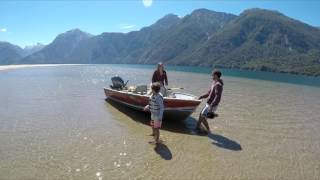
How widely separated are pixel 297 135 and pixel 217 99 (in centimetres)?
383

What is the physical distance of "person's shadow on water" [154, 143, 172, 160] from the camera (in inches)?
351

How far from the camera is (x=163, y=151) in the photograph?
9359 millimetres

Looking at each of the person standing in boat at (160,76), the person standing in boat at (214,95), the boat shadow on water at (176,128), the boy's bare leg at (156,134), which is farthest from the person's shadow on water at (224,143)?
the person standing in boat at (160,76)

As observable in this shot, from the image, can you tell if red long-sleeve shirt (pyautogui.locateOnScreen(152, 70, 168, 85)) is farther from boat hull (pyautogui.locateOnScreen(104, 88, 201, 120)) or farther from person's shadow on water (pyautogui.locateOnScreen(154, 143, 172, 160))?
person's shadow on water (pyautogui.locateOnScreen(154, 143, 172, 160))

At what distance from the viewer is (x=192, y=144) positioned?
1028cm

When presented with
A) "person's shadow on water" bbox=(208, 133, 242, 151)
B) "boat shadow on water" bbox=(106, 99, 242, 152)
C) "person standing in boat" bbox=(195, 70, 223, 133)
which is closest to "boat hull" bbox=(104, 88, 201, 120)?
"boat shadow on water" bbox=(106, 99, 242, 152)

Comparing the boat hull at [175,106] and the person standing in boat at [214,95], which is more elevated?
the person standing in boat at [214,95]

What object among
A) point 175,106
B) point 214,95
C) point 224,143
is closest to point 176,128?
point 175,106

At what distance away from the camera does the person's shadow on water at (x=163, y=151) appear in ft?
29.3

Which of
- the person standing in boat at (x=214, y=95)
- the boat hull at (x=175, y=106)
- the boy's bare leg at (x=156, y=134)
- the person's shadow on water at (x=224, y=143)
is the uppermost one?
the person standing in boat at (x=214, y=95)

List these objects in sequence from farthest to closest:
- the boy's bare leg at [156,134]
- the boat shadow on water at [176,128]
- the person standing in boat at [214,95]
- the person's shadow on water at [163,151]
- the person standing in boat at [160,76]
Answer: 1. the person standing in boat at [160,76]
2. the person standing in boat at [214,95]
3. the boy's bare leg at [156,134]
4. the boat shadow on water at [176,128]
5. the person's shadow on water at [163,151]

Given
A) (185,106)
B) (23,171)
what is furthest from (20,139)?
(185,106)

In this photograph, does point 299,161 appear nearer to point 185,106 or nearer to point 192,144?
point 192,144

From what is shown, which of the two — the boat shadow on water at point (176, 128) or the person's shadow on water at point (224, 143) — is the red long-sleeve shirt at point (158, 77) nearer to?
the boat shadow on water at point (176, 128)
